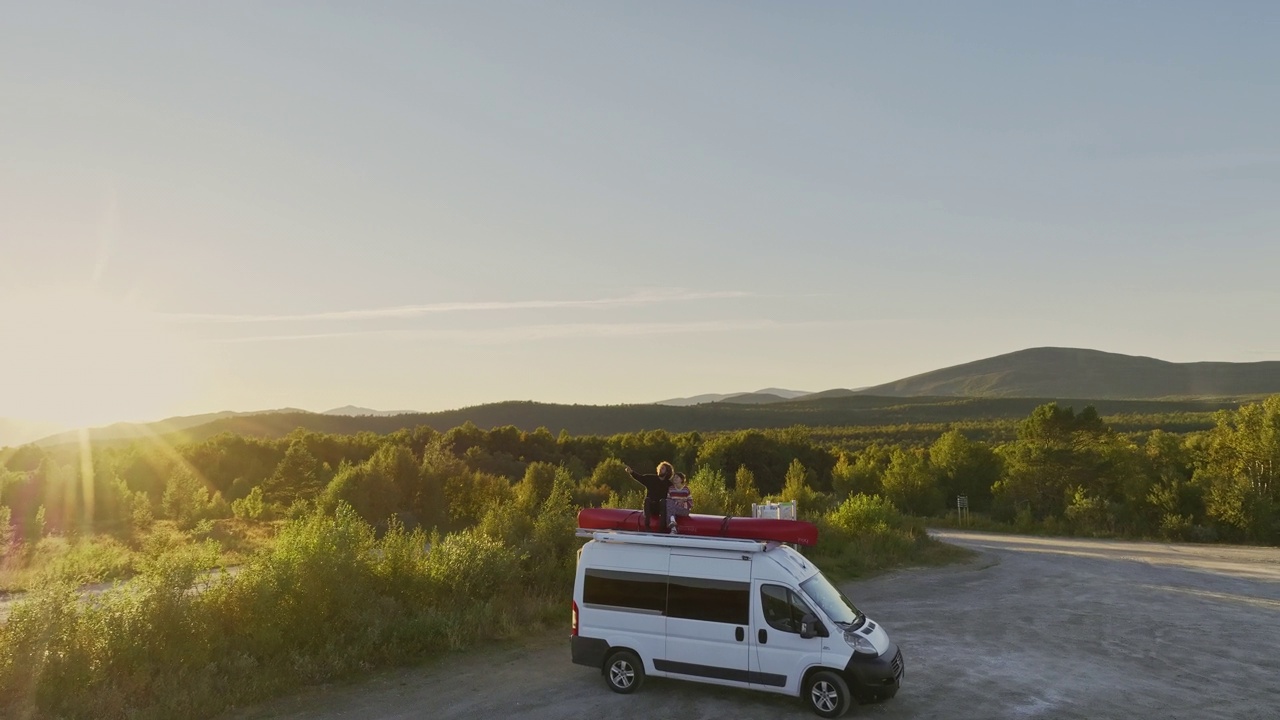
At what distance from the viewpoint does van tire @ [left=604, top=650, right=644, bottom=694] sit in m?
11.5

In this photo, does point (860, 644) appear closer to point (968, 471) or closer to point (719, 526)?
point (719, 526)

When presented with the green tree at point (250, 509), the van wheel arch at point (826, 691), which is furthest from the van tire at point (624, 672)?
the green tree at point (250, 509)

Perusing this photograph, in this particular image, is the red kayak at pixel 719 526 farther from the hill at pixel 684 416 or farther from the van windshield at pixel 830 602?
the hill at pixel 684 416

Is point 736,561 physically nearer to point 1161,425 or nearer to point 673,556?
point 673,556

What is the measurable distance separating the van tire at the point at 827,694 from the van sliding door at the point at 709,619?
2.97 feet

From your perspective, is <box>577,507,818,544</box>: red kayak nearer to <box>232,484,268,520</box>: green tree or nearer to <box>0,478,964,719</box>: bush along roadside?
<box>0,478,964,719</box>: bush along roadside

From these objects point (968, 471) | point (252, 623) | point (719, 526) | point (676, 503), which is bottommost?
point (968, 471)

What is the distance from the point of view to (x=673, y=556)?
37.7ft

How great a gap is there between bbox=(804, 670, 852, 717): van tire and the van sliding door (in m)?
0.90

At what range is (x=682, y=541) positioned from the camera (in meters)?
11.5

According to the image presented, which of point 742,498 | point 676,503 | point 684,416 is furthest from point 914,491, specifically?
point 684,416

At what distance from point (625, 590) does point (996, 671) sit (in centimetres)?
637

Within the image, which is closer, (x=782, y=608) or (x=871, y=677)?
(x=871, y=677)

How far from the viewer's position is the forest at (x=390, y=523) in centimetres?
1140
